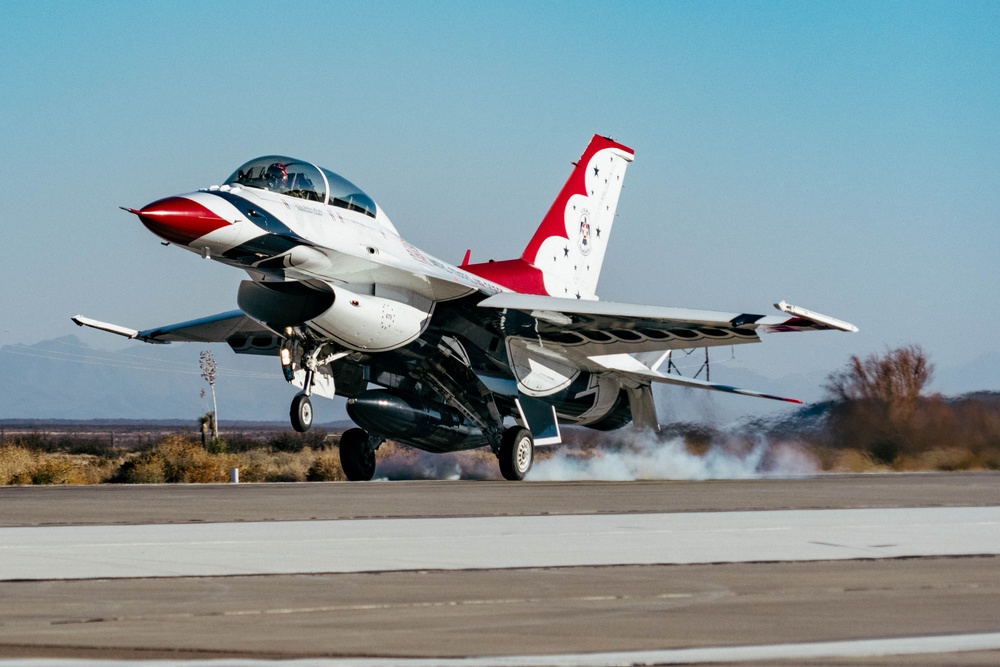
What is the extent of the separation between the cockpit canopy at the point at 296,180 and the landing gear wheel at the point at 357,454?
202 inches

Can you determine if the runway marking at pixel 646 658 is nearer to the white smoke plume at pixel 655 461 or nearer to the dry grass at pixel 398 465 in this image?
the dry grass at pixel 398 465

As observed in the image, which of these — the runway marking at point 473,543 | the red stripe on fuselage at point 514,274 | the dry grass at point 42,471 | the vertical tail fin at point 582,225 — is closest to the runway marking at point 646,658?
the runway marking at point 473,543

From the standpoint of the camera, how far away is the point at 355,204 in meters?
19.6

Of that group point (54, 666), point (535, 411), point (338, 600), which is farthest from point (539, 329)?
point (54, 666)

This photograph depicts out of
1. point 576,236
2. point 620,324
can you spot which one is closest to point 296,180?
point 620,324

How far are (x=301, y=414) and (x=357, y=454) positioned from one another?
5284 millimetres

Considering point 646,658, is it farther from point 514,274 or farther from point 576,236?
point 576,236

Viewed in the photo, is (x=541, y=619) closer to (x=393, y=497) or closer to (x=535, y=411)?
(x=393, y=497)

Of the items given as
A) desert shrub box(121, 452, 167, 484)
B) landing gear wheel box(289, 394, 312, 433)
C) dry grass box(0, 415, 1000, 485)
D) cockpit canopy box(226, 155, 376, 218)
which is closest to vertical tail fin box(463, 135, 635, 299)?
dry grass box(0, 415, 1000, 485)

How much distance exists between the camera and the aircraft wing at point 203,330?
23859 mm

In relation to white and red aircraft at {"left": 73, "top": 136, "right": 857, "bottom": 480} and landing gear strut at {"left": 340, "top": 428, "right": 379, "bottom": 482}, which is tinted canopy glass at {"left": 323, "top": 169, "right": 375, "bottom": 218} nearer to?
white and red aircraft at {"left": 73, "top": 136, "right": 857, "bottom": 480}

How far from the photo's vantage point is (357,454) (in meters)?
23.1

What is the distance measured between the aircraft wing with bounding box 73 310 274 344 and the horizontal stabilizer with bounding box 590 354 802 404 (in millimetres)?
6481

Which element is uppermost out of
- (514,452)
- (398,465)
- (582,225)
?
(582,225)
